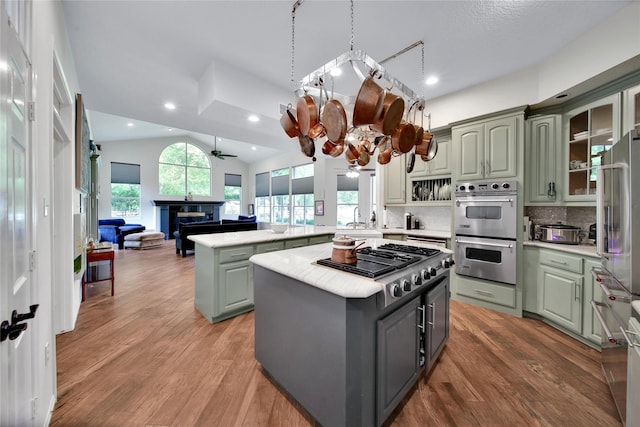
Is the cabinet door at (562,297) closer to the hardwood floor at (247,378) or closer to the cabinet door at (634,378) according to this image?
the hardwood floor at (247,378)

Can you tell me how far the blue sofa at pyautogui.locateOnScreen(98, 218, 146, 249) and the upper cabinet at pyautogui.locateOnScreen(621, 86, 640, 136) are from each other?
9.95 m

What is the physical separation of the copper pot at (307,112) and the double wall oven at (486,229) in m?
2.35

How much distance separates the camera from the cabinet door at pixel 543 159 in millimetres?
2674

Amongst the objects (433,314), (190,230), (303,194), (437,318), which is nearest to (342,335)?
(433,314)

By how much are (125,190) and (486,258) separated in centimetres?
1057

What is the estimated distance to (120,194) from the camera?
8617 millimetres

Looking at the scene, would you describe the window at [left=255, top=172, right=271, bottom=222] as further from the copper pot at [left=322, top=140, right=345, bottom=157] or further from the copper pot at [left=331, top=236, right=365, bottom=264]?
the copper pot at [left=331, top=236, right=365, bottom=264]

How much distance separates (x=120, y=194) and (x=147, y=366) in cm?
887

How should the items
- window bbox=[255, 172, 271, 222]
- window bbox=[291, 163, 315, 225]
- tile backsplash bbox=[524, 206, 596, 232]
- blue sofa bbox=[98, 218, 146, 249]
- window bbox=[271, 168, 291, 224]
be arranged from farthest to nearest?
window bbox=[255, 172, 271, 222] → window bbox=[271, 168, 291, 224] → window bbox=[291, 163, 315, 225] → blue sofa bbox=[98, 218, 146, 249] → tile backsplash bbox=[524, 206, 596, 232]

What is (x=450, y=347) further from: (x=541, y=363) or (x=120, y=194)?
(x=120, y=194)

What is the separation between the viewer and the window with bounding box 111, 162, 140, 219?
27.9ft

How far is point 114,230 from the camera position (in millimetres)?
7543

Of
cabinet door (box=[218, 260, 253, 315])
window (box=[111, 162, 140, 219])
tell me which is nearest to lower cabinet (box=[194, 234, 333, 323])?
cabinet door (box=[218, 260, 253, 315])

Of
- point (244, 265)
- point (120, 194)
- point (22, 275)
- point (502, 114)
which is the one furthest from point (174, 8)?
point (120, 194)
